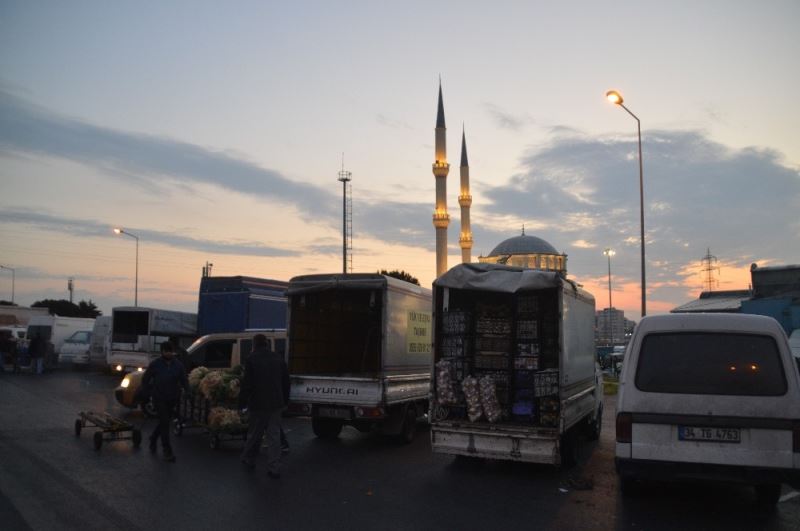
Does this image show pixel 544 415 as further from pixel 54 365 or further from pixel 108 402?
pixel 54 365

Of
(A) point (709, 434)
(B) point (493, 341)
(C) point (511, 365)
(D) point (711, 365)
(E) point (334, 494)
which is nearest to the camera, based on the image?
(A) point (709, 434)

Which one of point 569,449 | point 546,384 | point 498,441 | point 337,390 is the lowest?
point 569,449

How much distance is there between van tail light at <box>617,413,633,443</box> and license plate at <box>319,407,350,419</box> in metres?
5.32

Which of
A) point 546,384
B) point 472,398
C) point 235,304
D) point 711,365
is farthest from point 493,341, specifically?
point 235,304

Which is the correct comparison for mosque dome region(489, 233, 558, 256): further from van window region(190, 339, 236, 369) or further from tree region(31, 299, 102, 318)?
van window region(190, 339, 236, 369)

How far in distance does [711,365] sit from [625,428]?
1046mm

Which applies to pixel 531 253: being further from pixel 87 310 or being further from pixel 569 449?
pixel 569 449

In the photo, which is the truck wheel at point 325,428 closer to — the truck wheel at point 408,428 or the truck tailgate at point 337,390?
the truck tailgate at point 337,390

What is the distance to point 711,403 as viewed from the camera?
20.9 ft

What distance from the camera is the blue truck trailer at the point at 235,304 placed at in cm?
2125

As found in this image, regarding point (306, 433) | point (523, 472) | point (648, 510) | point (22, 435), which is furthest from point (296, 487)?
point (22, 435)

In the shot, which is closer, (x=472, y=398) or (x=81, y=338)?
(x=472, y=398)

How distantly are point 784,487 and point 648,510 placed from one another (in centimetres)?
283

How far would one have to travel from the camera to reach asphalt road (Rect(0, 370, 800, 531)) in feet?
21.0
